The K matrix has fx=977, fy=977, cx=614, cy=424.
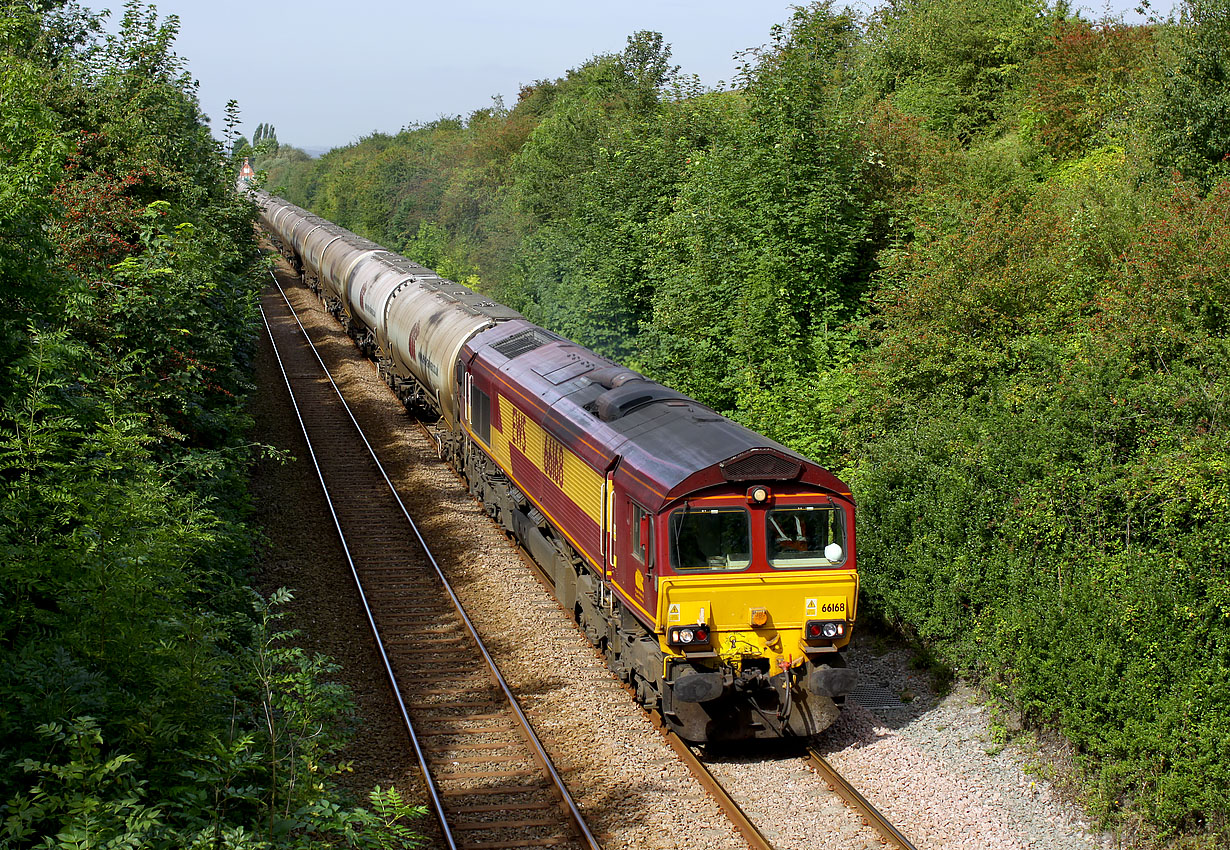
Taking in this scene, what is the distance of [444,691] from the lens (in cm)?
1230

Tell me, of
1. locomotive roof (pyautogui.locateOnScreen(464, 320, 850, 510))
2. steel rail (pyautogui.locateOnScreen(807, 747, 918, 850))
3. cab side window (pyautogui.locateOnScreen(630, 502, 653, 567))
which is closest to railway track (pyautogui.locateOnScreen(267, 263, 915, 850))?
steel rail (pyautogui.locateOnScreen(807, 747, 918, 850))

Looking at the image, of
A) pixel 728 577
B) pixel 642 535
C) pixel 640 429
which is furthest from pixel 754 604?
pixel 640 429

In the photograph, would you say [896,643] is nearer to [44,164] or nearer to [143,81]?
[44,164]

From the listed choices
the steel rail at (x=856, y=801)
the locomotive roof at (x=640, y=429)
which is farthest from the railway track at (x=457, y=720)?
the locomotive roof at (x=640, y=429)

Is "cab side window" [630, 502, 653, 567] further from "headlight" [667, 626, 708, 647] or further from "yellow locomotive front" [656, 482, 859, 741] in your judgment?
"headlight" [667, 626, 708, 647]

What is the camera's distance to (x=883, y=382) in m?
15.2

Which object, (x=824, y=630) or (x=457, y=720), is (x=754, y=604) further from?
(x=457, y=720)

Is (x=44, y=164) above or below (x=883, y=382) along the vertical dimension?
above

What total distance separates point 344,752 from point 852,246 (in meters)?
13.4

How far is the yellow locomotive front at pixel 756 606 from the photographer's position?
10.1m

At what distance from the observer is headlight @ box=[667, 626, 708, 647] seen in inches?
398

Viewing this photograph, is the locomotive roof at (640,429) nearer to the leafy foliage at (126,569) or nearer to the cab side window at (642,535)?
the cab side window at (642,535)

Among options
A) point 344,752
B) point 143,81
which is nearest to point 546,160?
point 143,81

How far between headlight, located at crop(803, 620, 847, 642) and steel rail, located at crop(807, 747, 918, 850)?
128 centimetres
